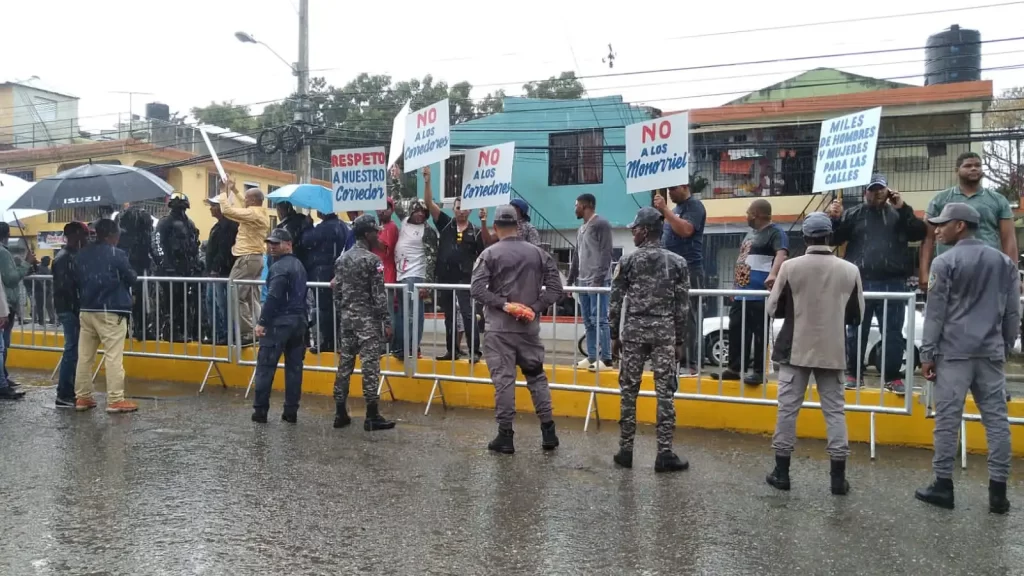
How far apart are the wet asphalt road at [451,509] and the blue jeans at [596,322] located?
100cm

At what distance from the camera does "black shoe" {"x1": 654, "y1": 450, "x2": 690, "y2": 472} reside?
19.3 feet

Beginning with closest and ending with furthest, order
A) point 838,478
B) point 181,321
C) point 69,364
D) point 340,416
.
A: point 838,478
point 340,416
point 69,364
point 181,321

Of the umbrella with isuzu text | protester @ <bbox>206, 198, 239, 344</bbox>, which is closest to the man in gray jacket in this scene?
the umbrella with isuzu text

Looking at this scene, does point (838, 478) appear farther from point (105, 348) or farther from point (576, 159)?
point (576, 159)

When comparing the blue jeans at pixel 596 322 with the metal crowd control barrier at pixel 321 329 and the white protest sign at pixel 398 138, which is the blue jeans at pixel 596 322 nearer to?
the metal crowd control barrier at pixel 321 329

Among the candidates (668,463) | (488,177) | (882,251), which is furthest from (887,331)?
(488,177)

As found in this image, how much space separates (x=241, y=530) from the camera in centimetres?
461

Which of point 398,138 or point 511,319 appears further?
point 398,138

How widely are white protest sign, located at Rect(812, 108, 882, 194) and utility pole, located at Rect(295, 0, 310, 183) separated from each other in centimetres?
1532

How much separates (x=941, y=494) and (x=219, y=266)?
834 cm

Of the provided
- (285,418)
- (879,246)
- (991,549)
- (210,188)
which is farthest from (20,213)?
(210,188)

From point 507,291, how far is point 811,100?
59.8 ft

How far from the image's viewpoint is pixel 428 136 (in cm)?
936

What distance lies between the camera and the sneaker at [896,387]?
6720 millimetres
